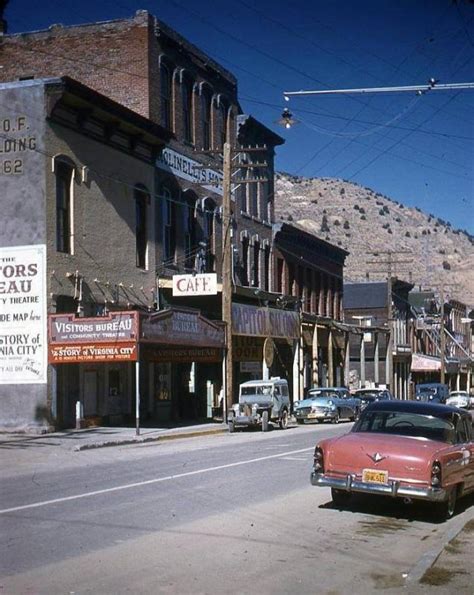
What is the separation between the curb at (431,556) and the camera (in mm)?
8327

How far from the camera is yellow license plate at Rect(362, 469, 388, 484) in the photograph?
458 inches

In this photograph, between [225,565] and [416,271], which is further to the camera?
[416,271]

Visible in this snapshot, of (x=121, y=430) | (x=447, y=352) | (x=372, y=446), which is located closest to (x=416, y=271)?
(x=447, y=352)

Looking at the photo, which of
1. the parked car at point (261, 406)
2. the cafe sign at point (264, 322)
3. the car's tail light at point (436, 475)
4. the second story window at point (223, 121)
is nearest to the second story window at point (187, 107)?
the second story window at point (223, 121)

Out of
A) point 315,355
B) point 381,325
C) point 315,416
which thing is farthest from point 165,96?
point 381,325

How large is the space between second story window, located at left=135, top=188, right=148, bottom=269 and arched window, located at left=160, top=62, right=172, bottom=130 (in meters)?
4.03

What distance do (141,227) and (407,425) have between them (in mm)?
22553

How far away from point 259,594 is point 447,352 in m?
79.5

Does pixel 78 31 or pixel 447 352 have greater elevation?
pixel 78 31

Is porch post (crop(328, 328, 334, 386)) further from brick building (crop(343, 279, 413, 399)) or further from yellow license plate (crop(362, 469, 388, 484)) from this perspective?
yellow license plate (crop(362, 469, 388, 484))

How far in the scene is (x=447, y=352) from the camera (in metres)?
84.8

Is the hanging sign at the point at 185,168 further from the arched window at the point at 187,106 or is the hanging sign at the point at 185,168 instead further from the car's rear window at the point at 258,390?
the car's rear window at the point at 258,390

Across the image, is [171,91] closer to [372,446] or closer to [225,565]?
[372,446]

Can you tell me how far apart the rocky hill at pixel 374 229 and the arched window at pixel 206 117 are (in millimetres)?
92047
